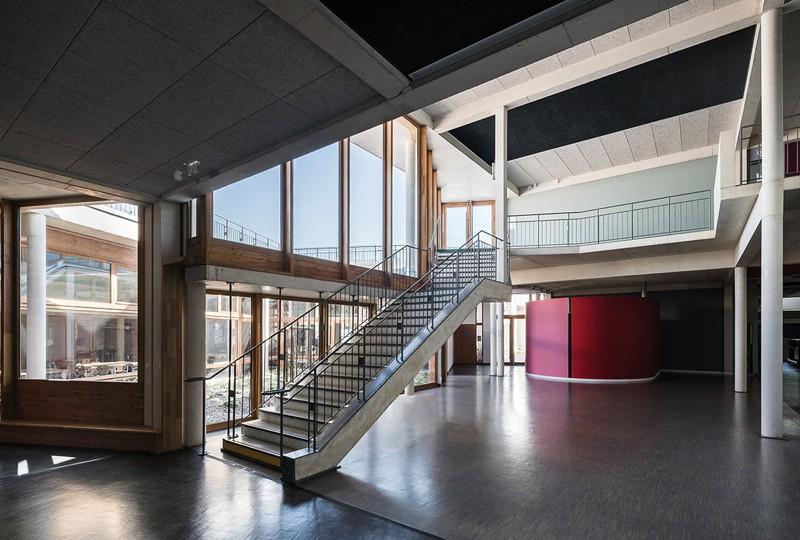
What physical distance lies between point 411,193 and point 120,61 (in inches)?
380

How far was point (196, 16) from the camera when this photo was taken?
2646 millimetres

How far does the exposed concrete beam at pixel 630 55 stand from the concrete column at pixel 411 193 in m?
1.82

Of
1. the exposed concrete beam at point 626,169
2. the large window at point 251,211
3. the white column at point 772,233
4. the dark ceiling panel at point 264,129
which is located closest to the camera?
the dark ceiling panel at point 264,129

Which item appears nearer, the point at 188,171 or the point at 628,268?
the point at 188,171

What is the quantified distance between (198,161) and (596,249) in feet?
36.1

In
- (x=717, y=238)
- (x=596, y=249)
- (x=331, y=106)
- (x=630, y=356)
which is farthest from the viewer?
(x=630, y=356)

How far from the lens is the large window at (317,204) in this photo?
8.94 meters

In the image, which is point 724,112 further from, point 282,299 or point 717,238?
point 282,299

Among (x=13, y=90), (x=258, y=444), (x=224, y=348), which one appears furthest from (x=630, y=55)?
(x=13, y=90)

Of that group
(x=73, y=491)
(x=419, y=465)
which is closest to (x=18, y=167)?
(x=73, y=491)

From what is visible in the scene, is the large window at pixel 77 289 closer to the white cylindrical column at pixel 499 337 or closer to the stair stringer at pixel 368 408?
the stair stringer at pixel 368 408

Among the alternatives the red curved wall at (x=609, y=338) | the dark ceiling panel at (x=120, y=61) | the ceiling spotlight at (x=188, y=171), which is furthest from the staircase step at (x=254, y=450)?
the red curved wall at (x=609, y=338)

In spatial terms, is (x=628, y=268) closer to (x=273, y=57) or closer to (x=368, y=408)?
(x=368, y=408)

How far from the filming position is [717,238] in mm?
11258
